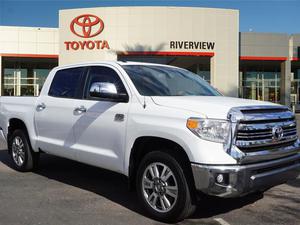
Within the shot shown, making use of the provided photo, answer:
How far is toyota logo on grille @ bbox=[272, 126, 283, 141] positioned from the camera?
505 centimetres

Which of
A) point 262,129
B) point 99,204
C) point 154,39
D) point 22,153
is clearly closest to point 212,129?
point 262,129

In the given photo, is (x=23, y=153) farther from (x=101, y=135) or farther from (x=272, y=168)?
(x=272, y=168)

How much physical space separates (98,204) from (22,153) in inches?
107

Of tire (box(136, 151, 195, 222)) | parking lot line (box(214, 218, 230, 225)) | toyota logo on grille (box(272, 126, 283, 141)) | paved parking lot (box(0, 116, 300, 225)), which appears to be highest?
toyota logo on grille (box(272, 126, 283, 141))

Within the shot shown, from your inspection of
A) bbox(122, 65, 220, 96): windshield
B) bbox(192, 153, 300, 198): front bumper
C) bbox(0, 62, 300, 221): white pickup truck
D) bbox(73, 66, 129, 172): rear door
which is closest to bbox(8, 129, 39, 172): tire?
bbox(0, 62, 300, 221): white pickup truck

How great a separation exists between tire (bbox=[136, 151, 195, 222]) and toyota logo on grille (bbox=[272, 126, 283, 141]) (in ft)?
3.79

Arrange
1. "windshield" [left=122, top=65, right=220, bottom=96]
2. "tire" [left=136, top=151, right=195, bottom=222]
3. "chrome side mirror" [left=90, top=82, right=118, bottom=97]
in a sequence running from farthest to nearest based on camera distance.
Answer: "windshield" [left=122, top=65, right=220, bottom=96]
"chrome side mirror" [left=90, top=82, right=118, bottom=97]
"tire" [left=136, top=151, right=195, bottom=222]

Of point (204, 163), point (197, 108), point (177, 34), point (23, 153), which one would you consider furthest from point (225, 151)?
point (177, 34)

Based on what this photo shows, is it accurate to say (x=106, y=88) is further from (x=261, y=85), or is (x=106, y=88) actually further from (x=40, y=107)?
(x=261, y=85)

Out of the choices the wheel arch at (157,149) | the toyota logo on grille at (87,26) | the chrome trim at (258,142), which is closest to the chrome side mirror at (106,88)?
the wheel arch at (157,149)

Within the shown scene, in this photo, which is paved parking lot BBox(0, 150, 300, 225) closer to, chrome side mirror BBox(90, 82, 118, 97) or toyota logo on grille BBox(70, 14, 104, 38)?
chrome side mirror BBox(90, 82, 118, 97)

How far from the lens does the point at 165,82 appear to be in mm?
6086

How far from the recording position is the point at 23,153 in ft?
26.3

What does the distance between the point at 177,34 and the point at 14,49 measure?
43.0ft
